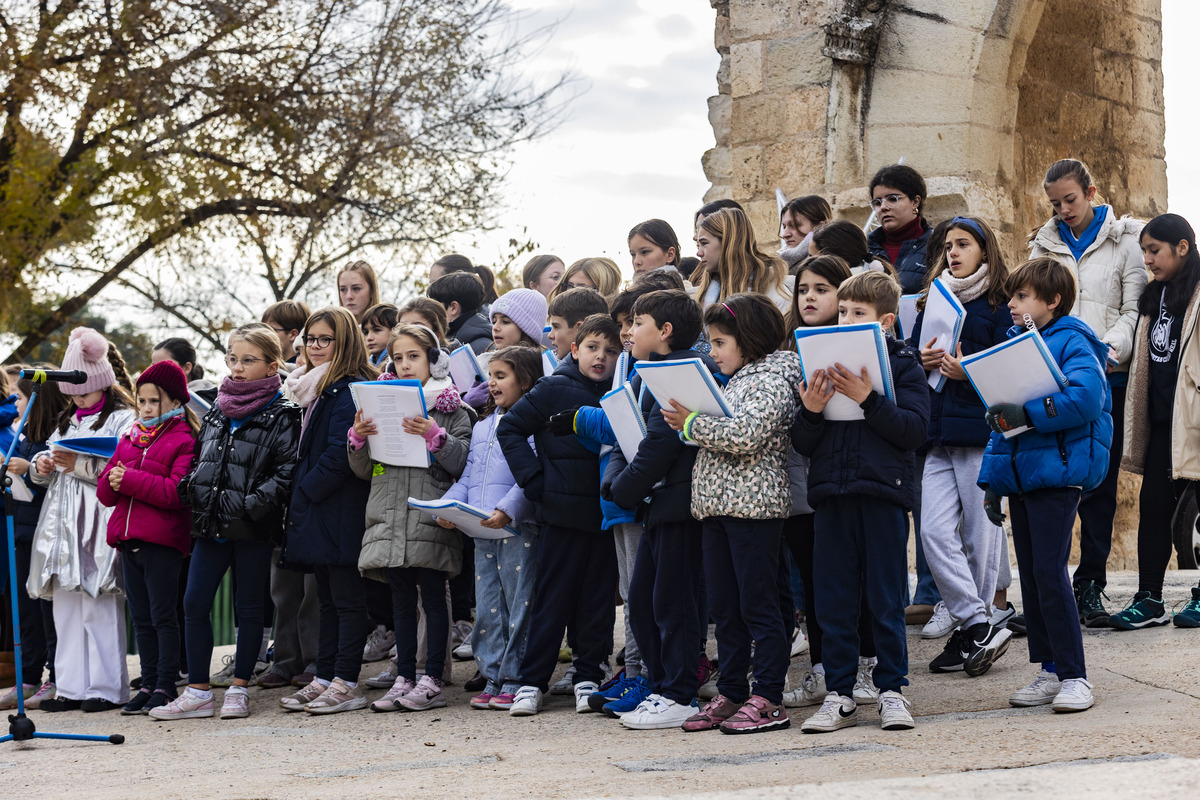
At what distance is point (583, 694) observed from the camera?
4.88 m

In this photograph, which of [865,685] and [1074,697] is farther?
[865,685]

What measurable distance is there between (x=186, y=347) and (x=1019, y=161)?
5.31 meters

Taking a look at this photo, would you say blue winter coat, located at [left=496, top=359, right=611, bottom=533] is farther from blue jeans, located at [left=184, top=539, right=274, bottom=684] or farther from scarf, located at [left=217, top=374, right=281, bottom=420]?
blue jeans, located at [left=184, top=539, right=274, bottom=684]

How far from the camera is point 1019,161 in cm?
823

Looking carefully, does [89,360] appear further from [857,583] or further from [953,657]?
[953,657]

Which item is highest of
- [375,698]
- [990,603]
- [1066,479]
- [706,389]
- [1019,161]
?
[1019,161]

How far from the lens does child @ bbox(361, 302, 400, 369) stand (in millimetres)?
6293

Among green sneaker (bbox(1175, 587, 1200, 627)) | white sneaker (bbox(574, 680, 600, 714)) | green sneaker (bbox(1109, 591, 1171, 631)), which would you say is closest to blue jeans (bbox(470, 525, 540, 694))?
white sneaker (bbox(574, 680, 600, 714))

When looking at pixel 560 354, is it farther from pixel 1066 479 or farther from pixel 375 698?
pixel 1066 479

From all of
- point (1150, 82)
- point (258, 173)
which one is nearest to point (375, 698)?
point (1150, 82)

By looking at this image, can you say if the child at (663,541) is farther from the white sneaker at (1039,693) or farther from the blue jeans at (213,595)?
the blue jeans at (213,595)

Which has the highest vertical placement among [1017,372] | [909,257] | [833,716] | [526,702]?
[909,257]

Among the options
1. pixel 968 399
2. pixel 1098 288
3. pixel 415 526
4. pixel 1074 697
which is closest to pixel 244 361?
pixel 415 526

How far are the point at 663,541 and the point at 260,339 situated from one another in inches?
85.8
